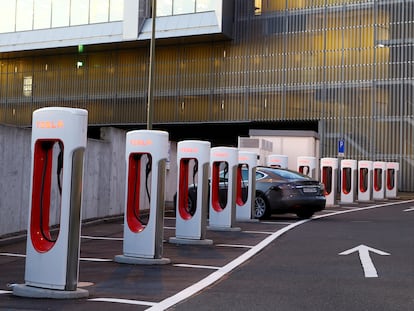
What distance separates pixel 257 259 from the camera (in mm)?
9914

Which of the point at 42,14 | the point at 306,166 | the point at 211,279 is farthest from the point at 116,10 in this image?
the point at 211,279

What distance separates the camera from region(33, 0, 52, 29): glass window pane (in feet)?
167

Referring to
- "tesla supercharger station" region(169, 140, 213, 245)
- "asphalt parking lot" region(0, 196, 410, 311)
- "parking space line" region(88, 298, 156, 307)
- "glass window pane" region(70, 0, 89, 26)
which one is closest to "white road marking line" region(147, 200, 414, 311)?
"asphalt parking lot" region(0, 196, 410, 311)

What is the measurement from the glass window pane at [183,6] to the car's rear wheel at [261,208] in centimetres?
3075

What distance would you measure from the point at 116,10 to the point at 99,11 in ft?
5.13

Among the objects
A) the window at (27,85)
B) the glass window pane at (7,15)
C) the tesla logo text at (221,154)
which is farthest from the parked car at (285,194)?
the window at (27,85)

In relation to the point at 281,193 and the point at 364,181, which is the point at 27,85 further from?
the point at 281,193

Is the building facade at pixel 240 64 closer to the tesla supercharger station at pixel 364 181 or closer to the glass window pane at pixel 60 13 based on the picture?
the glass window pane at pixel 60 13

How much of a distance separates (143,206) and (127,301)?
38.6ft

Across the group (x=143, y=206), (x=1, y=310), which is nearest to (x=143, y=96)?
(x=143, y=206)

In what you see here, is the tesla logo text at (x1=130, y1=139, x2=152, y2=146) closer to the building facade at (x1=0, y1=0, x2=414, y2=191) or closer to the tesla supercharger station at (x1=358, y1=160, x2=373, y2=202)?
the tesla supercharger station at (x1=358, y1=160, x2=373, y2=202)

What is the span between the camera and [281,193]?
17.1 metres

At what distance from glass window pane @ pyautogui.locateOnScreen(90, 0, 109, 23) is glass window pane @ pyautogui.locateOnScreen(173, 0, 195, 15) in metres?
5.48

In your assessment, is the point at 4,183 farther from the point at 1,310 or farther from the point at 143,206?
the point at 143,206
